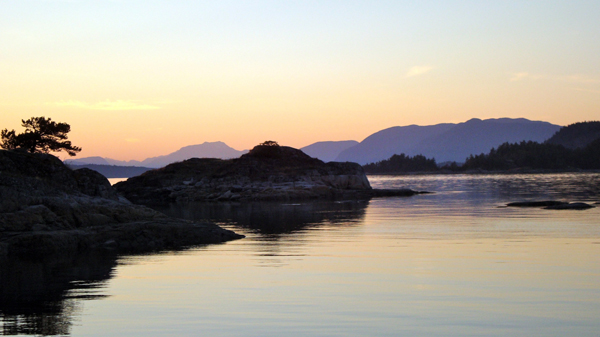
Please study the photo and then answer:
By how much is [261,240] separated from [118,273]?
8.29 m

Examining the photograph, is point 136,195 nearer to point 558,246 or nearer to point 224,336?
point 558,246

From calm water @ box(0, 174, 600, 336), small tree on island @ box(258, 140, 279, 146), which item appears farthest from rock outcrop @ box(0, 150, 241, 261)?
small tree on island @ box(258, 140, 279, 146)

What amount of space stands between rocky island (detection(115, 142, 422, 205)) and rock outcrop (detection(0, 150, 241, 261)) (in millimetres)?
34241

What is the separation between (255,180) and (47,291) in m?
54.0

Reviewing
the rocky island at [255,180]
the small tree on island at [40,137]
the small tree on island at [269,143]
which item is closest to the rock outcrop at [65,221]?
the small tree on island at [40,137]

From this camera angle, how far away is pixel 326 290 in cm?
1232

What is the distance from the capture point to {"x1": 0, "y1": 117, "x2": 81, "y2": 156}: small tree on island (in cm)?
3944

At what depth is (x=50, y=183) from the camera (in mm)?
24078

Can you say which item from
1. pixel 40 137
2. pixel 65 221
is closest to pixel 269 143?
pixel 40 137

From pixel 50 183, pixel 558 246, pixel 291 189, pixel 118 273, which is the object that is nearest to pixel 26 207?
pixel 50 183

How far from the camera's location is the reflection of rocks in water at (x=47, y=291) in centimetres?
965

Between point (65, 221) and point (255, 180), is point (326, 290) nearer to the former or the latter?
point (65, 221)

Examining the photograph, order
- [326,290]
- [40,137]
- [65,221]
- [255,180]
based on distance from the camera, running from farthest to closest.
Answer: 1. [255,180]
2. [40,137]
3. [65,221]
4. [326,290]

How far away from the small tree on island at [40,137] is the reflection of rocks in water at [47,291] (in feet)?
83.6
